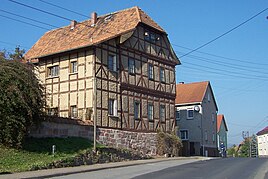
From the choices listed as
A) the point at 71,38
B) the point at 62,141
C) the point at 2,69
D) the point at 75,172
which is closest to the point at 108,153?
the point at 62,141

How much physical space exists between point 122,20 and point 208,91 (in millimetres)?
24232

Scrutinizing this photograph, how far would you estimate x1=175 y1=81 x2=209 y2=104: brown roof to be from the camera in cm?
5144

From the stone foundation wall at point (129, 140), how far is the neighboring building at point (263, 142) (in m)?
52.8

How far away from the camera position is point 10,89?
1959 cm

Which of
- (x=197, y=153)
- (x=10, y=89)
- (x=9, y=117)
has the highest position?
(x=10, y=89)

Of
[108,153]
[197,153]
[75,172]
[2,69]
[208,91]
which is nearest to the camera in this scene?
[75,172]

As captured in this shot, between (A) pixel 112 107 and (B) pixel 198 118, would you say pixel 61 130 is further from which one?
(B) pixel 198 118

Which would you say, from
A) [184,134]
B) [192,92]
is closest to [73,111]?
[184,134]

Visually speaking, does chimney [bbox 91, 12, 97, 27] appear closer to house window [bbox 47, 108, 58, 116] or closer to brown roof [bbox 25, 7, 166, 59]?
brown roof [bbox 25, 7, 166, 59]

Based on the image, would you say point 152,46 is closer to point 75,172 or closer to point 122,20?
point 122,20

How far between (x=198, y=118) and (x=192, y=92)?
445 centimetres

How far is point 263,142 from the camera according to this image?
85.2 metres

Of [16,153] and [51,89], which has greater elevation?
[51,89]

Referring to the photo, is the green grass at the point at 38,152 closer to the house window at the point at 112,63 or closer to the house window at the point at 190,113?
the house window at the point at 112,63
